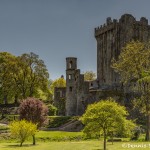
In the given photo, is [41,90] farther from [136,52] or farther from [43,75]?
[136,52]

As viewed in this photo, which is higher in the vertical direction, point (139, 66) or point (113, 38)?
point (113, 38)

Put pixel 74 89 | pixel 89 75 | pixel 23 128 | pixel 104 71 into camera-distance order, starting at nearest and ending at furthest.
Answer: pixel 23 128 < pixel 74 89 < pixel 104 71 < pixel 89 75

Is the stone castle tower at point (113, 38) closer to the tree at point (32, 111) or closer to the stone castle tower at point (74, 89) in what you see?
the stone castle tower at point (74, 89)

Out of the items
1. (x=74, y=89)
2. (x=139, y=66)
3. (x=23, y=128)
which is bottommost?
(x=23, y=128)

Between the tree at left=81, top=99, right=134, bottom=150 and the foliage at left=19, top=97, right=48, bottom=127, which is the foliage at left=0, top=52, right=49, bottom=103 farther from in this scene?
the tree at left=81, top=99, right=134, bottom=150

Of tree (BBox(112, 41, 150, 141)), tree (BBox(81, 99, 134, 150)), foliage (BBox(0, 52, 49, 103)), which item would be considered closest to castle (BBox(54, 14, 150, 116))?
foliage (BBox(0, 52, 49, 103))

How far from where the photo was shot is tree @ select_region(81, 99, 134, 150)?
3212 cm

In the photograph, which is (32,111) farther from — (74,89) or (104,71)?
(104,71)

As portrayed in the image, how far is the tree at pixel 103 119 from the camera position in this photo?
32125 millimetres

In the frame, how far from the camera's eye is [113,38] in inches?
3403

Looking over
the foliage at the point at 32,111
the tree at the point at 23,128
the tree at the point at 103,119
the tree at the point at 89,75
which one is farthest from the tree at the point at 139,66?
the tree at the point at 89,75

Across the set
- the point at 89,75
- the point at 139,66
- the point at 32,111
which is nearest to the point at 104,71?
the point at 89,75

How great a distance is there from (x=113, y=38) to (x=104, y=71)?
27.7 ft

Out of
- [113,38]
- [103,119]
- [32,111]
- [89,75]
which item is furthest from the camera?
[89,75]
